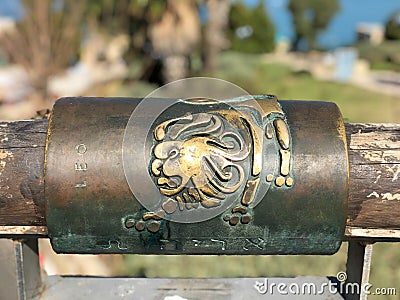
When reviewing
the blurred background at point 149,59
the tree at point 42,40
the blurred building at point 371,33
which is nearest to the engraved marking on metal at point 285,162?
the blurred background at point 149,59

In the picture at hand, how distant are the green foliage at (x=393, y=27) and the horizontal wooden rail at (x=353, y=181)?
22.1 metres

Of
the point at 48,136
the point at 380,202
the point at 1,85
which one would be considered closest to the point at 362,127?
the point at 380,202

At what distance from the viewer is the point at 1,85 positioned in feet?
35.7

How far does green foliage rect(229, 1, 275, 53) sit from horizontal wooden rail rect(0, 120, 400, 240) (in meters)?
16.1

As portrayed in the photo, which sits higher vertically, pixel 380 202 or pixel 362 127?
pixel 362 127

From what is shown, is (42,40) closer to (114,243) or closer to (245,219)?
(114,243)

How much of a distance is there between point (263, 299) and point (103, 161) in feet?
2.60

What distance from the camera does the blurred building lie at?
23.6 metres

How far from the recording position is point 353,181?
47.7 inches

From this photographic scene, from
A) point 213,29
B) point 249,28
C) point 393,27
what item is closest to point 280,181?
point 213,29

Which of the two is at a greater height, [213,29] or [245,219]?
[213,29]

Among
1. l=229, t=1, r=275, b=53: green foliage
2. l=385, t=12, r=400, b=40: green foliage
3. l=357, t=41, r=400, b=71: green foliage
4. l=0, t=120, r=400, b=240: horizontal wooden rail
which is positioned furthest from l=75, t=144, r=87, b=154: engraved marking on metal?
l=385, t=12, r=400, b=40: green foliage

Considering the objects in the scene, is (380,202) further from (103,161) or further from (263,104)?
(103,161)

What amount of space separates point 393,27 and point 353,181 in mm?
22634
